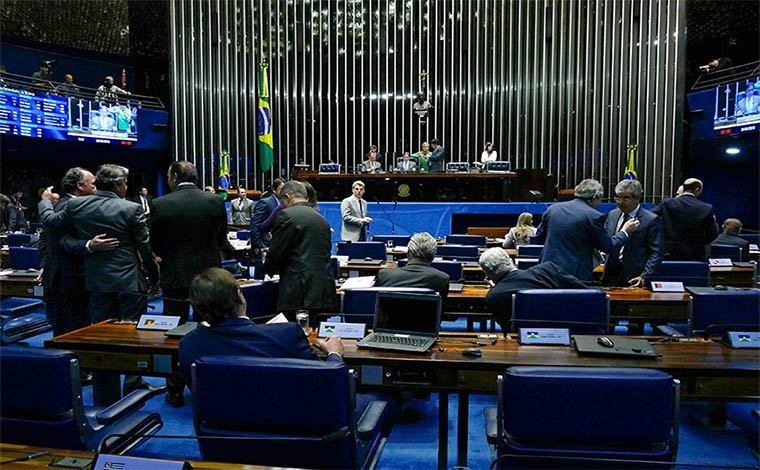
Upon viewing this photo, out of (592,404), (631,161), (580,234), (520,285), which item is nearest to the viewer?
(592,404)

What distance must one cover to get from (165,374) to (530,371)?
157 cm

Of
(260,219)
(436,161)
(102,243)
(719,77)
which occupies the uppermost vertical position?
(719,77)

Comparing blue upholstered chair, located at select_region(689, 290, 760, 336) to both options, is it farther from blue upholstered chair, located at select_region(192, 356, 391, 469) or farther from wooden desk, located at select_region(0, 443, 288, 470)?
wooden desk, located at select_region(0, 443, 288, 470)

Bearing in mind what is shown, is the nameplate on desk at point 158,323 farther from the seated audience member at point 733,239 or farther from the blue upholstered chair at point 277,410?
the seated audience member at point 733,239

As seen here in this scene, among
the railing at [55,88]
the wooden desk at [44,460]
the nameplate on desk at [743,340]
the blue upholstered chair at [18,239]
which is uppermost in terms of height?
the railing at [55,88]

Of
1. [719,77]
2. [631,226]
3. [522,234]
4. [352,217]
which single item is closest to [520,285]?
[631,226]

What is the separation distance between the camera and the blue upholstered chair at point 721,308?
300 cm

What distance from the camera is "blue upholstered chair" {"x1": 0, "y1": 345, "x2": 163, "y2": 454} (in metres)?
1.74

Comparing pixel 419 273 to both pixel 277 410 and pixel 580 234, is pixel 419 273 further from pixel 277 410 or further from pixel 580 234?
pixel 277 410

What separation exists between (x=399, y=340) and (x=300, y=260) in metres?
1.12

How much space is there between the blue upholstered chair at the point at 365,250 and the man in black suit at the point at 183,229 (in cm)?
221

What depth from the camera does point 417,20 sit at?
14.4 metres

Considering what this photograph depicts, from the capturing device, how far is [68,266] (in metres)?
3.59

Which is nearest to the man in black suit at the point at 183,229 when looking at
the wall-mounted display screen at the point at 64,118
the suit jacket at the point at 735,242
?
the suit jacket at the point at 735,242
